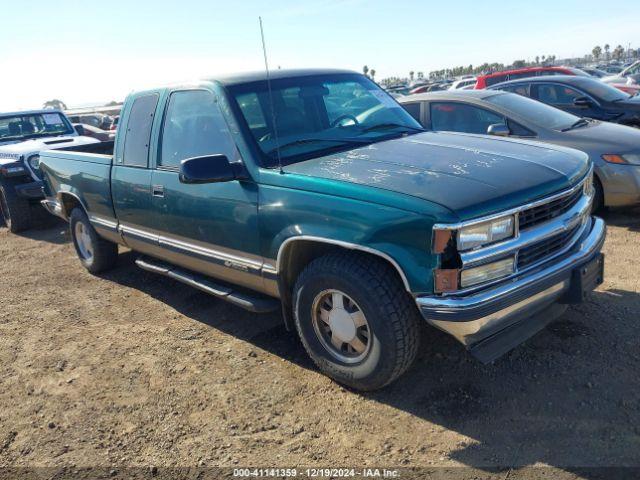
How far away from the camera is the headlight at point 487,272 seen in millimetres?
2857

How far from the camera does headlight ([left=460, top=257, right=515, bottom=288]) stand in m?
2.86

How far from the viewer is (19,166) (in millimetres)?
8539

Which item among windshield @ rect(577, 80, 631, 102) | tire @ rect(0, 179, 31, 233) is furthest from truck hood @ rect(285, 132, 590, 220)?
tire @ rect(0, 179, 31, 233)

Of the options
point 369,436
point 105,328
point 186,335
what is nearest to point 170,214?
point 186,335

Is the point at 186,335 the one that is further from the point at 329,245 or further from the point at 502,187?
the point at 502,187

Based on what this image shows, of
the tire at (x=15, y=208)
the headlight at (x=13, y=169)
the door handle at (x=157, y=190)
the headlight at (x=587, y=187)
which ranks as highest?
the door handle at (x=157, y=190)

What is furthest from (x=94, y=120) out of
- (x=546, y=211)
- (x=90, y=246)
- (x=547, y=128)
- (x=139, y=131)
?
(x=546, y=211)

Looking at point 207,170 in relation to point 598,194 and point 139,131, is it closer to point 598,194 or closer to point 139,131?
point 139,131

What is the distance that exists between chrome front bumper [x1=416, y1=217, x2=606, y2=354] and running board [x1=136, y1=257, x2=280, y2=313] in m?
Result: 1.30

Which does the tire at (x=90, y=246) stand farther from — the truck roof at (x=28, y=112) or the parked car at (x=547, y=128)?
the truck roof at (x=28, y=112)

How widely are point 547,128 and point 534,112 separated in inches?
14.3

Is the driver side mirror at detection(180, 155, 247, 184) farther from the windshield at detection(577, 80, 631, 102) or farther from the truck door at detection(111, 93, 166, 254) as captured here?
the windshield at detection(577, 80, 631, 102)

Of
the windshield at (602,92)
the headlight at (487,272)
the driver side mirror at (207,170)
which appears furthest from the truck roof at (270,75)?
the windshield at (602,92)

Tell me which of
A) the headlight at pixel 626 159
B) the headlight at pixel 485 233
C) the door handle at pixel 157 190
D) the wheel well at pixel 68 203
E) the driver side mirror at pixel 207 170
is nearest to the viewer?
the headlight at pixel 485 233
